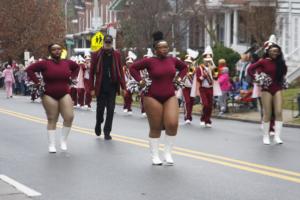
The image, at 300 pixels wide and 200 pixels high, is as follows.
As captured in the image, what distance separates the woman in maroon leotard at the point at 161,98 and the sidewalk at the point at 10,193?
2731 millimetres

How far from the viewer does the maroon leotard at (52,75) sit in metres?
13.2

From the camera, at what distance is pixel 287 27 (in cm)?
3706

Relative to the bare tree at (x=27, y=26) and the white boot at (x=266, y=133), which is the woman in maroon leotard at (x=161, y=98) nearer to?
the white boot at (x=266, y=133)

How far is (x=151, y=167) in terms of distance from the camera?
37.3 feet

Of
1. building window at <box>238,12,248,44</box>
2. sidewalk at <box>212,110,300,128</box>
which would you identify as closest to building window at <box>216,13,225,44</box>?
building window at <box>238,12,248,44</box>

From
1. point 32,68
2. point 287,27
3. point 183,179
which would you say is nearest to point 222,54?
point 287,27

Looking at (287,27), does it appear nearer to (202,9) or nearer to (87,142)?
(202,9)

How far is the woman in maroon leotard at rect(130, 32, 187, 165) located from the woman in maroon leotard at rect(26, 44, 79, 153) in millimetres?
2162

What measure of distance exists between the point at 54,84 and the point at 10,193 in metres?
4.42

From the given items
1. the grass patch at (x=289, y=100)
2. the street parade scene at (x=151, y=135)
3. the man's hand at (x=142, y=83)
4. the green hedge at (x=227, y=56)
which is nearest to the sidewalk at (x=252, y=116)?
the street parade scene at (x=151, y=135)

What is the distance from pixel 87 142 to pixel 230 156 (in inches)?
138

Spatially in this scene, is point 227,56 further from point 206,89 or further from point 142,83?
point 142,83

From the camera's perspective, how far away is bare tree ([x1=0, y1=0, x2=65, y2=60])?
2142 inches

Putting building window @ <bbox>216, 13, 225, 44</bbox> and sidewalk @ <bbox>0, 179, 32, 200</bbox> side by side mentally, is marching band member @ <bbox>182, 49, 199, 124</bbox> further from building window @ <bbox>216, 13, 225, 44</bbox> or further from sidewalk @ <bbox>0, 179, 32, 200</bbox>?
building window @ <bbox>216, 13, 225, 44</bbox>
